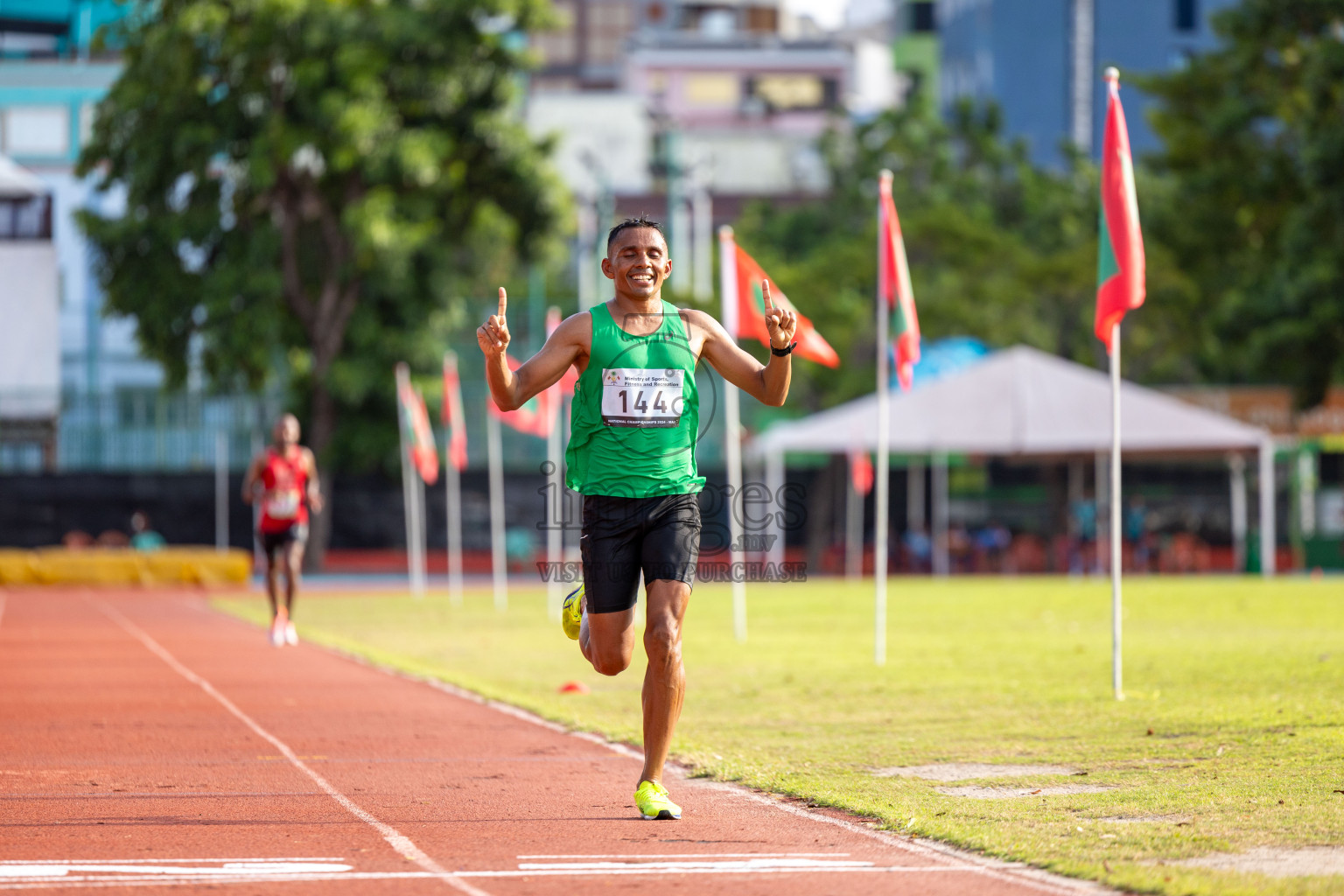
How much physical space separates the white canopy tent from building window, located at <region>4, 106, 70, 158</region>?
98.2ft

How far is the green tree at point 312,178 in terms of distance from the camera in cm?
4078

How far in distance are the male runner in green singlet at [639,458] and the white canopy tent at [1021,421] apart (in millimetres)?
28294

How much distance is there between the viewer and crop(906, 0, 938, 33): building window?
106 metres

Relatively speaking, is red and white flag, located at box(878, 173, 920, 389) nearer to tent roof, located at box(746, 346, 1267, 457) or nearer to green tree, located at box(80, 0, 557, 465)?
tent roof, located at box(746, 346, 1267, 457)

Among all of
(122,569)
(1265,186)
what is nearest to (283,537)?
(122,569)

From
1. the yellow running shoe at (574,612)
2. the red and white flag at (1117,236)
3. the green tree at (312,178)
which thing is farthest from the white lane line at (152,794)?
the green tree at (312,178)

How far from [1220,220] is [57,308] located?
89.5 ft

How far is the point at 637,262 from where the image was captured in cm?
811

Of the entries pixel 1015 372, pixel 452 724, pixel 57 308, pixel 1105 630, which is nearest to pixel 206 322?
pixel 57 308

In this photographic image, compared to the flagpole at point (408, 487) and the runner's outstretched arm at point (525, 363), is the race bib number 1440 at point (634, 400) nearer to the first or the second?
the runner's outstretched arm at point (525, 363)

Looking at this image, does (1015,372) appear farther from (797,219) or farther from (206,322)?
(797,219)

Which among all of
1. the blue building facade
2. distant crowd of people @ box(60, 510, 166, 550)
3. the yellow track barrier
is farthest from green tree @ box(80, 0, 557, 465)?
the blue building facade

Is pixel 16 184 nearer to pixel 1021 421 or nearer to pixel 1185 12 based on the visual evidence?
pixel 1021 421

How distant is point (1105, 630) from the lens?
871 inches
